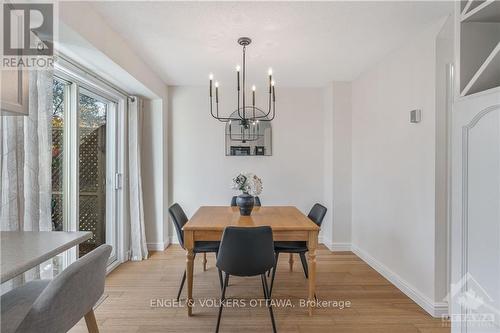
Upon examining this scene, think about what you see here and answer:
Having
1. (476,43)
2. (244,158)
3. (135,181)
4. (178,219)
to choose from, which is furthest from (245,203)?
(476,43)

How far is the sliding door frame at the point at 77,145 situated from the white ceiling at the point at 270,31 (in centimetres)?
58

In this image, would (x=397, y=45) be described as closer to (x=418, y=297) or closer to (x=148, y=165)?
(x=418, y=297)

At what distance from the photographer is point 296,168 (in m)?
4.14

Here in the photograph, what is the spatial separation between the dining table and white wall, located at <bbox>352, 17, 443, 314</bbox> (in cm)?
264

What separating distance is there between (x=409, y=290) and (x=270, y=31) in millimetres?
2750

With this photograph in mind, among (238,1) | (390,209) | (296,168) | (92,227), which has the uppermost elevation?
(238,1)

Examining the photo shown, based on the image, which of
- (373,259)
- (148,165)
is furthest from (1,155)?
(373,259)

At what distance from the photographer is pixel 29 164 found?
5.41ft

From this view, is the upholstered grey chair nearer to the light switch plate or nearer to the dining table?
the dining table

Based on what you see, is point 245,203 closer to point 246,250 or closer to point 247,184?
point 247,184

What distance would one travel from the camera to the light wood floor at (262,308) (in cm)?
208

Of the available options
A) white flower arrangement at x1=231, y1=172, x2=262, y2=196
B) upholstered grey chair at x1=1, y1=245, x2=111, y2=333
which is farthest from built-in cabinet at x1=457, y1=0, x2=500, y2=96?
upholstered grey chair at x1=1, y1=245, x2=111, y2=333

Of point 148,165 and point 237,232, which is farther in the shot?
point 148,165

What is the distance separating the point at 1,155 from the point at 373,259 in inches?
143
